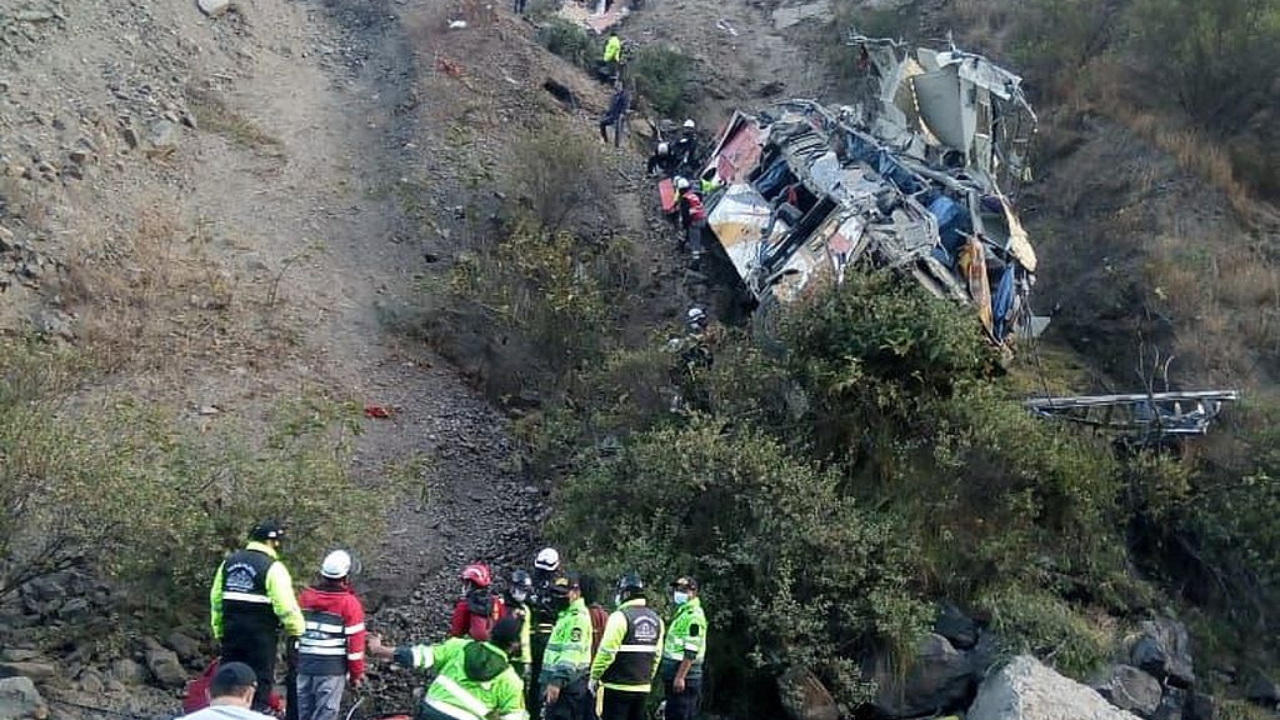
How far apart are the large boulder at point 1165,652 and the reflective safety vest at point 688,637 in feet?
11.2

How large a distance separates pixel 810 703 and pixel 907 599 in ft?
3.36

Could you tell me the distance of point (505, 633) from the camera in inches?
243

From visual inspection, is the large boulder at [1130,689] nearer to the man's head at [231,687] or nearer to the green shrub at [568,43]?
Result: the man's head at [231,687]

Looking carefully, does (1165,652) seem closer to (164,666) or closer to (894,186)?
(894,186)

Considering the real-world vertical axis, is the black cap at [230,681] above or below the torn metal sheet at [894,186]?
above

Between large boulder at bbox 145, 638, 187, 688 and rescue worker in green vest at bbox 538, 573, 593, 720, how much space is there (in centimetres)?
246

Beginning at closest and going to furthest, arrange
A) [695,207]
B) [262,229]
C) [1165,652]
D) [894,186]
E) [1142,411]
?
[1165,652] → [1142,411] → [894,186] → [262,229] → [695,207]

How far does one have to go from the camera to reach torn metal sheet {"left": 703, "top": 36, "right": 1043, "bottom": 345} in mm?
11867

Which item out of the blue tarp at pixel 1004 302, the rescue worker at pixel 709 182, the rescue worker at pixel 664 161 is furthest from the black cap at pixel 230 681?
the rescue worker at pixel 664 161

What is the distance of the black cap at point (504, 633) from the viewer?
6.16 m

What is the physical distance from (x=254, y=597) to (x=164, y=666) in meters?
1.92

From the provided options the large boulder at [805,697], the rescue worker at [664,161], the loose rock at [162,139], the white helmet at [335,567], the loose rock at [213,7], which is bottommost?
the rescue worker at [664,161]

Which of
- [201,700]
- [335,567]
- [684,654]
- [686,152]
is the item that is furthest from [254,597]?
[686,152]

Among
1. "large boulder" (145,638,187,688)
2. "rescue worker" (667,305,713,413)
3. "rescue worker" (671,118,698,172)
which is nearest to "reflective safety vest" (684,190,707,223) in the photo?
"rescue worker" (671,118,698,172)
